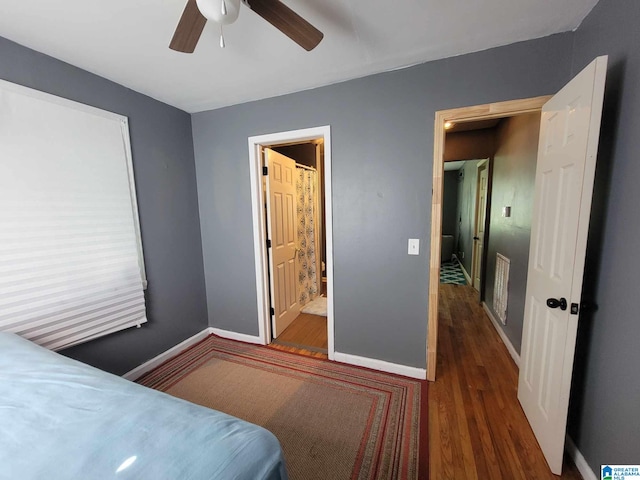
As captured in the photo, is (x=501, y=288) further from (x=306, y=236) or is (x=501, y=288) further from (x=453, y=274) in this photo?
(x=453, y=274)

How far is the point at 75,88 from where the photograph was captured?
1.73 meters

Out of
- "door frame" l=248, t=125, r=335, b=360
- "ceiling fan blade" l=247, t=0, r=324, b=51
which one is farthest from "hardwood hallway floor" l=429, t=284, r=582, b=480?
"ceiling fan blade" l=247, t=0, r=324, b=51

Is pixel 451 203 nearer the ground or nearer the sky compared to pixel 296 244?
nearer the sky

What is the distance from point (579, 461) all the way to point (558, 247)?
3.69 ft

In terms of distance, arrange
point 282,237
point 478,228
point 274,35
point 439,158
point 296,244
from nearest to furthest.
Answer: point 274,35 → point 439,158 → point 282,237 → point 296,244 → point 478,228

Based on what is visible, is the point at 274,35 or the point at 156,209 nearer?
the point at 274,35

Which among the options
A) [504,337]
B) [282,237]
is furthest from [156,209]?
[504,337]

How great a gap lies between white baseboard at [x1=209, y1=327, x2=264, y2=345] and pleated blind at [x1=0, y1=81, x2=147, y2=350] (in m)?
0.88

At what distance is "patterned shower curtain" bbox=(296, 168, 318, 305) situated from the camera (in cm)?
345

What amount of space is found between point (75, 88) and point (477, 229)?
4.97 meters

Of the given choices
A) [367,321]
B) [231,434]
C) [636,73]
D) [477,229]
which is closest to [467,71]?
[636,73]

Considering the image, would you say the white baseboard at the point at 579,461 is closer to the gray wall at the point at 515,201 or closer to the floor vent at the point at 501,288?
the gray wall at the point at 515,201

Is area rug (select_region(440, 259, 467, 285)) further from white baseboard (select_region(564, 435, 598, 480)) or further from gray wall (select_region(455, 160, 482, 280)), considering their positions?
white baseboard (select_region(564, 435, 598, 480))

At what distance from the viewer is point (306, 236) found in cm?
368
